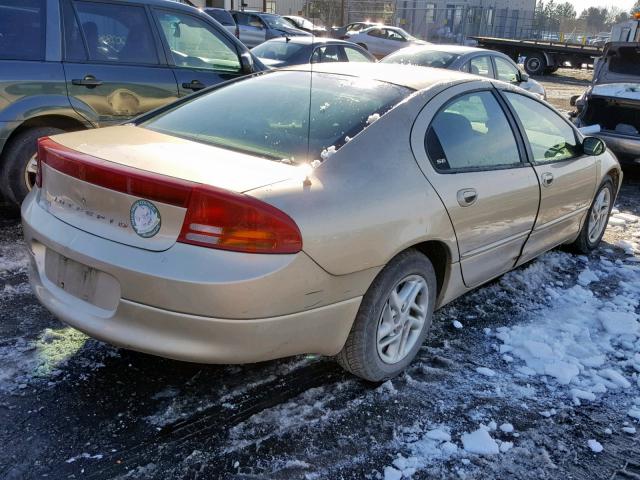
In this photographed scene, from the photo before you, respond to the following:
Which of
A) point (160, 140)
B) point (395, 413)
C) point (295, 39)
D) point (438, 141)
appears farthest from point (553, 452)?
point (295, 39)

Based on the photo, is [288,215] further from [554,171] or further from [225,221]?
[554,171]

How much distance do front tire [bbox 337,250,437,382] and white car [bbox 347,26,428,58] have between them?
62.2 ft

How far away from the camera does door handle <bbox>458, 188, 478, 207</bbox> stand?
3.16m

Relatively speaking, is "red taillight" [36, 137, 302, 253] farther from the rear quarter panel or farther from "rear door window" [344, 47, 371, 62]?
"rear door window" [344, 47, 371, 62]

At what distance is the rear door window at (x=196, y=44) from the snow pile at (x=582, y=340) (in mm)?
3749

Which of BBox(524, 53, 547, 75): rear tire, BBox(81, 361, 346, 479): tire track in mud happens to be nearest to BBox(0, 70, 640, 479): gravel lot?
BBox(81, 361, 346, 479): tire track in mud

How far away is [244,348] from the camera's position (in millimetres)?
2451

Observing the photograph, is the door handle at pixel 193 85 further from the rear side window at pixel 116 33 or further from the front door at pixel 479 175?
the front door at pixel 479 175

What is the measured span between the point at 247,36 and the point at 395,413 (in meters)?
18.5

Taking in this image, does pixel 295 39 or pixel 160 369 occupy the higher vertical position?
pixel 295 39

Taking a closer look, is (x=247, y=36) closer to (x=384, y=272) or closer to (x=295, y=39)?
(x=295, y=39)

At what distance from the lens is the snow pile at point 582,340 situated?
3.29m

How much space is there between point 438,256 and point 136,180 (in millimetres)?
1652

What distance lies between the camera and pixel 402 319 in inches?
123
